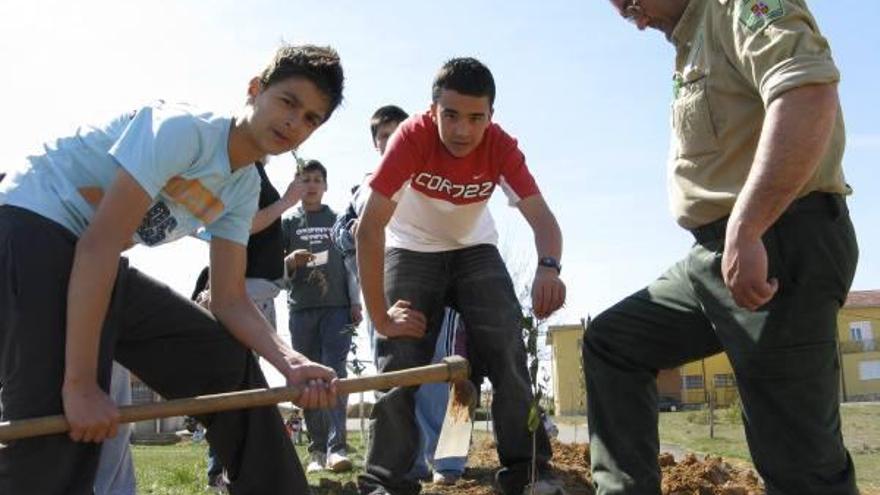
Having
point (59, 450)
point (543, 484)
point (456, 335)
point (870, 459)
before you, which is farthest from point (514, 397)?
point (870, 459)

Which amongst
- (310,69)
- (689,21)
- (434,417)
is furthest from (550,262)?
(434,417)

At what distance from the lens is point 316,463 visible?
6965 mm

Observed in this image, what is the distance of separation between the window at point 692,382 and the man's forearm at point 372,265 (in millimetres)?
49130

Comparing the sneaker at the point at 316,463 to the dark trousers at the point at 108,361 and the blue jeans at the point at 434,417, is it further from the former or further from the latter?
the dark trousers at the point at 108,361

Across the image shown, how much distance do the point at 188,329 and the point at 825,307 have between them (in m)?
2.23

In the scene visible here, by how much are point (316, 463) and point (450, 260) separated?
9.01 ft

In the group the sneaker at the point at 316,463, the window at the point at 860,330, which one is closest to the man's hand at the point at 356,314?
the sneaker at the point at 316,463

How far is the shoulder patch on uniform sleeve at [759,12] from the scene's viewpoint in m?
2.88

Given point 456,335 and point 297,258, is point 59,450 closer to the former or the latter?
point 456,335

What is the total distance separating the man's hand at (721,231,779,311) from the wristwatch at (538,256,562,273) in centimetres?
170

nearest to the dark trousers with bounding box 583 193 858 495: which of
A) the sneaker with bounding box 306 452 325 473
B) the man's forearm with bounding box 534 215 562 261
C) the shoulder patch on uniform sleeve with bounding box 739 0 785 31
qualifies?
the shoulder patch on uniform sleeve with bounding box 739 0 785 31

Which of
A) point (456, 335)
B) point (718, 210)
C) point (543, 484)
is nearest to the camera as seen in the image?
point (718, 210)

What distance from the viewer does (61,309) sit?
312 cm

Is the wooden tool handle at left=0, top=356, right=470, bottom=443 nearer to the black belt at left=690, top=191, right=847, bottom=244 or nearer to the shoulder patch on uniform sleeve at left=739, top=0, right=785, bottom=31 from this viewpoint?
the black belt at left=690, top=191, right=847, bottom=244
